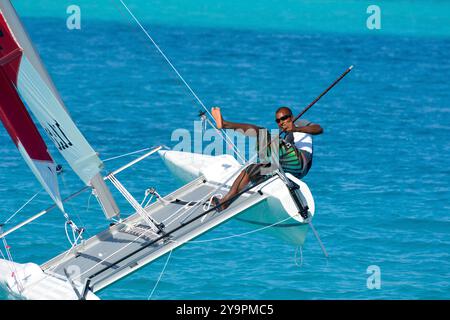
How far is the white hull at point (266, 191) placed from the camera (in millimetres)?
11148

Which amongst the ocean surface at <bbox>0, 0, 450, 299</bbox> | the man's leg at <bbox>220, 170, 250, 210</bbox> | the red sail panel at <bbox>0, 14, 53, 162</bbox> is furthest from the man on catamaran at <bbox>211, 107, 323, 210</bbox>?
the red sail panel at <bbox>0, 14, 53, 162</bbox>

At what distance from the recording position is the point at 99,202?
34.2 feet

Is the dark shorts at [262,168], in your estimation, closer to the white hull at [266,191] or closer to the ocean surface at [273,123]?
the white hull at [266,191]

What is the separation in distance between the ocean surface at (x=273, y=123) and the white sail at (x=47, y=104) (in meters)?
0.58

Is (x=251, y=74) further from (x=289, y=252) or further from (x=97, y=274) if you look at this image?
(x=97, y=274)

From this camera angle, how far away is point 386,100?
21.8 meters

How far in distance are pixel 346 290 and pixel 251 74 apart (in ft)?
41.3

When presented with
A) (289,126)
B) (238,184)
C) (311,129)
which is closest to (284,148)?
(289,126)

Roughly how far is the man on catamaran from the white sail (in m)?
1.68

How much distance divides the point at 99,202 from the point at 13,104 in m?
1.33

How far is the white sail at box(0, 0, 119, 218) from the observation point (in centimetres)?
966

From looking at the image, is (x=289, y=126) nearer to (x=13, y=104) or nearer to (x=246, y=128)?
(x=246, y=128)

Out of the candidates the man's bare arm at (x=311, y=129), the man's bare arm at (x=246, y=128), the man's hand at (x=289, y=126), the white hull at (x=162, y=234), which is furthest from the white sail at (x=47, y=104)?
the man's bare arm at (x=311, y=129)

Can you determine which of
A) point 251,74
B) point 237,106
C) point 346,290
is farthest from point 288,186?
point 251,74
